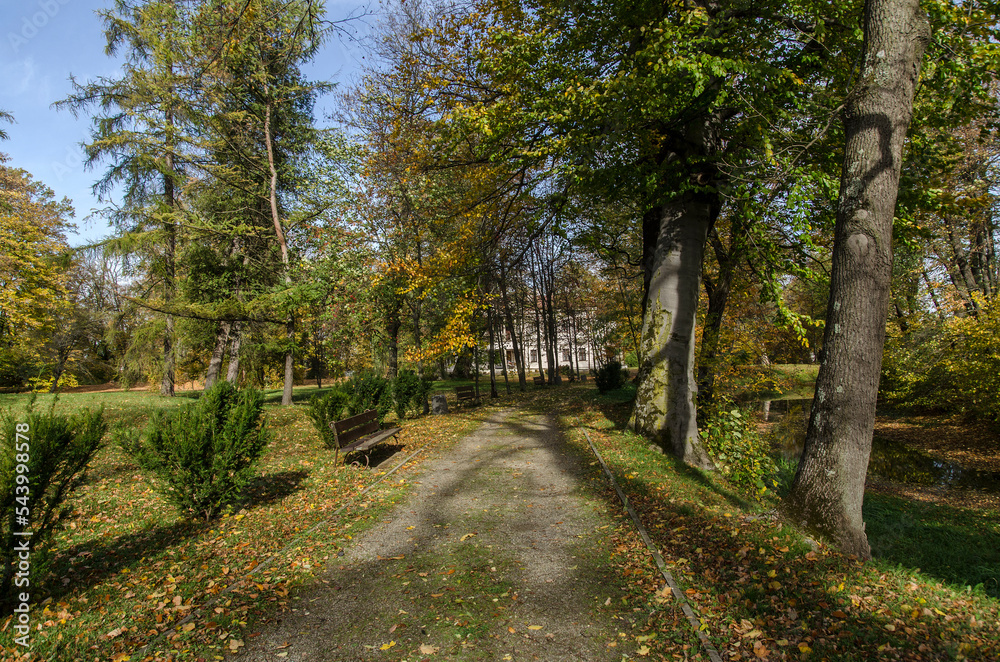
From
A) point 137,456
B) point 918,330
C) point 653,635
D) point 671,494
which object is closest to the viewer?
point 653,635

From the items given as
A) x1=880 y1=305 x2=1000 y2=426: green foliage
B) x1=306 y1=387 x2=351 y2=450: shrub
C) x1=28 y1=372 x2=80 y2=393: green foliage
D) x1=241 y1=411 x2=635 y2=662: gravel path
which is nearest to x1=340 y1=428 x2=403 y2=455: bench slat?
x1=306 y1=387 x2=351 y2=450: shrub

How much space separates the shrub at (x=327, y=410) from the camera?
904cm

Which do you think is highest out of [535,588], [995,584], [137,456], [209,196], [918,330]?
[209,196]

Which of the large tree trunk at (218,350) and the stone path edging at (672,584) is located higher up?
the large tree trunk at (218,350)

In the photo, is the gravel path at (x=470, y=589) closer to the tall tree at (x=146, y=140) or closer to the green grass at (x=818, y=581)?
the green grass at (x=818, y=581)

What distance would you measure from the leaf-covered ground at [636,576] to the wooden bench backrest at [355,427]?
2.32 ft

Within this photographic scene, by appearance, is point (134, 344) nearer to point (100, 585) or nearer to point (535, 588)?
point (100, 585)

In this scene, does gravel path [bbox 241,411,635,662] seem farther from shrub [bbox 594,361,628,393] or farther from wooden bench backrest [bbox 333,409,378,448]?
shrub [bbox 594,361,628,393]

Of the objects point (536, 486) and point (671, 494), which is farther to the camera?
point (536, 486)

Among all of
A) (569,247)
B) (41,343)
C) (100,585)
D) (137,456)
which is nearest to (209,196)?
(41,343)

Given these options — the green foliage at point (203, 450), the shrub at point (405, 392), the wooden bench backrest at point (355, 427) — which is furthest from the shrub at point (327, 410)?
the shrub at point (405, 392)

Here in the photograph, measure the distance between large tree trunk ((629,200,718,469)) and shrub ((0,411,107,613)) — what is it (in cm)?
782

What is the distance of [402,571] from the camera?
4.29 metres

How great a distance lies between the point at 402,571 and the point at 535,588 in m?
1.25
